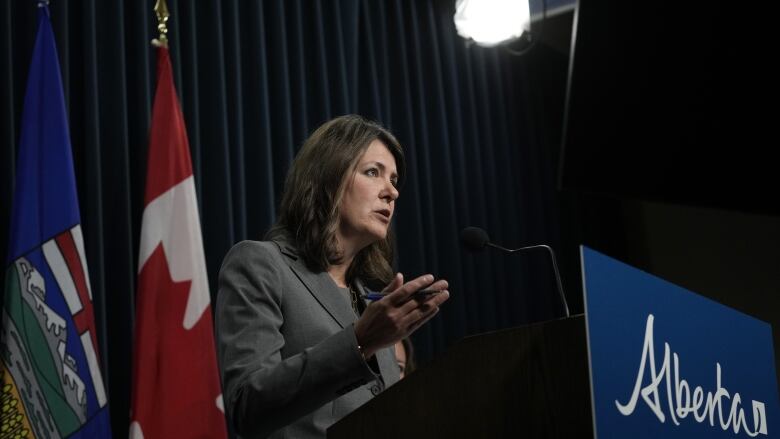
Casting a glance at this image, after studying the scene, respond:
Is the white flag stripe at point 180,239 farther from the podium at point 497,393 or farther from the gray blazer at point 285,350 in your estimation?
the podium at point 497,393

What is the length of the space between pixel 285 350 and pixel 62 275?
2.92 ft

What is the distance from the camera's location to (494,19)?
3.91 meters

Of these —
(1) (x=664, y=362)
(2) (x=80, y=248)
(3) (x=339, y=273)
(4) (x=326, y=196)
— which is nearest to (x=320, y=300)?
(3) (x=339, y=273)

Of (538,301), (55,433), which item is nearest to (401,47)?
(538,301)

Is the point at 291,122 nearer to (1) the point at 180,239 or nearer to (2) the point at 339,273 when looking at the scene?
(1) the point at 180,239

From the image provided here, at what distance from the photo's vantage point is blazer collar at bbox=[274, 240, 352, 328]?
1.84m

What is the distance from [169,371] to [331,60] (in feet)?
6.03

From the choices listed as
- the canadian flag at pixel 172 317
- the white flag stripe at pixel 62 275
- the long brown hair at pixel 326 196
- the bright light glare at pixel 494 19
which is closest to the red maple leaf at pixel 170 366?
the canadian flag at pixel 172 317

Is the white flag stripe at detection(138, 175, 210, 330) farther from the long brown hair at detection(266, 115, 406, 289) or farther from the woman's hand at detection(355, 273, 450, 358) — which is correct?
the woman's hand at detection(355, 273, 450, 358)

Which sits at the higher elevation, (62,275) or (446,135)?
(446,135)

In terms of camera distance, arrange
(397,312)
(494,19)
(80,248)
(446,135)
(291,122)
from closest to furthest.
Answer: (397,312), (80,248), (291,122), (494,19), (446,135)

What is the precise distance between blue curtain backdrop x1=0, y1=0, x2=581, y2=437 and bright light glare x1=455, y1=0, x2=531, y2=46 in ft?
1.16

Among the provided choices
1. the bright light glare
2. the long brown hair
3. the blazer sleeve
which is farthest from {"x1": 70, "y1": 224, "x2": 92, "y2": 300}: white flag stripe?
the bright light glare

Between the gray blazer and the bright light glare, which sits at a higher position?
the bright light glare
